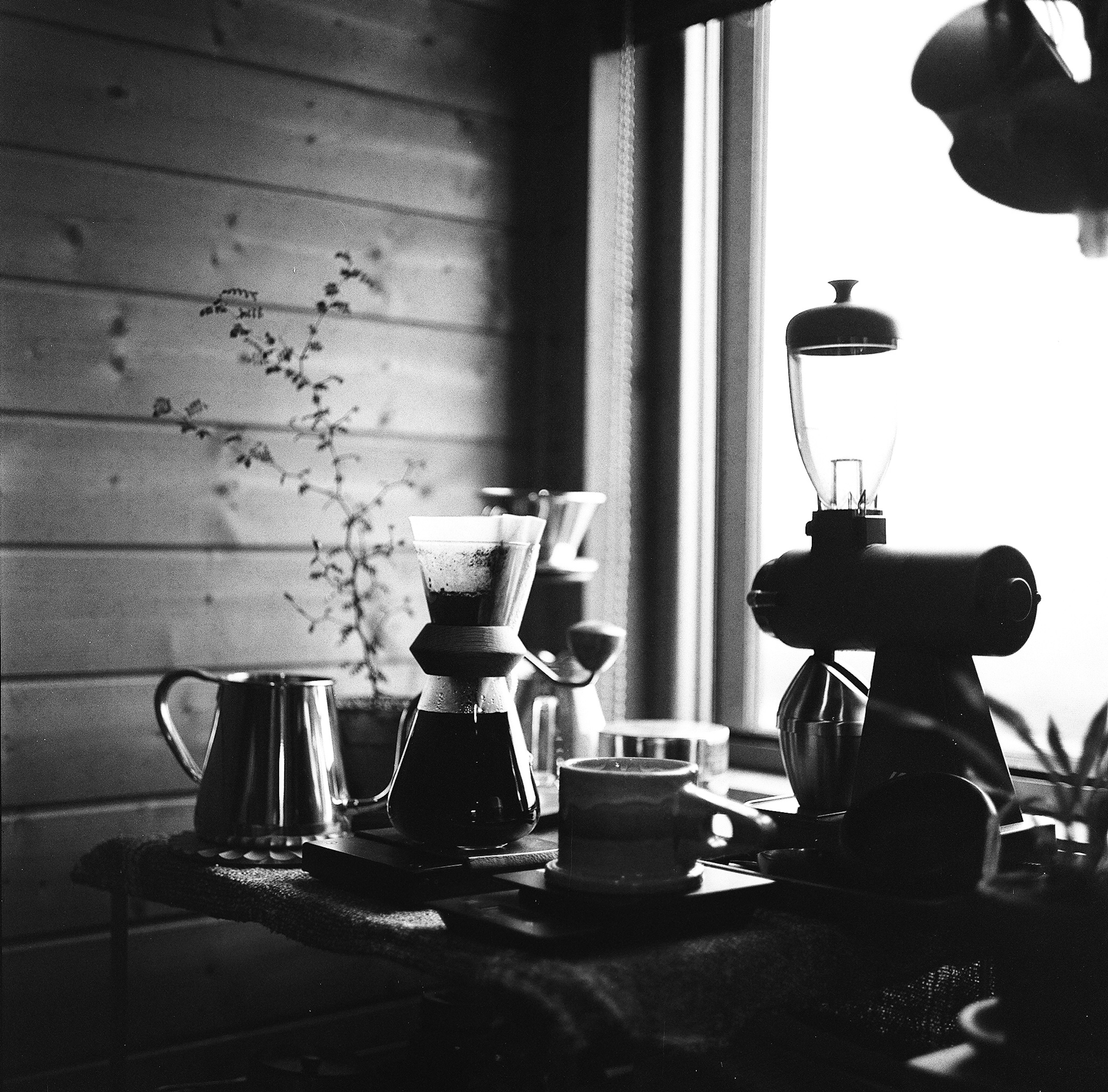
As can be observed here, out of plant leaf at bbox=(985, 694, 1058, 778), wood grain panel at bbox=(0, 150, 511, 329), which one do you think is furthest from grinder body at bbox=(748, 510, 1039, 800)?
wood grain panel at bbox=(0, 150, 511, 329)

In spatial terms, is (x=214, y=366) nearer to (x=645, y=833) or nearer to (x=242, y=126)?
(x=242, y=126)

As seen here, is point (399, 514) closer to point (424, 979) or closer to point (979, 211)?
point (424, 979)

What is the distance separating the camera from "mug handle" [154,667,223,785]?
4.12 ft

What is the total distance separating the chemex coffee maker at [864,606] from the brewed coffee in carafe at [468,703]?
221 millimetres

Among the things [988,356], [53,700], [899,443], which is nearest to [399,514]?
[53,700]

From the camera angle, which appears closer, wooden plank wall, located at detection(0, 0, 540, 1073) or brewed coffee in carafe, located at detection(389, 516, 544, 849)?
brewed coffee in carafe, located at detection(389, 516, 544, 849)

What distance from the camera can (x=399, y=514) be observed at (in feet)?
5.72

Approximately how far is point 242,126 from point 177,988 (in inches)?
39.5

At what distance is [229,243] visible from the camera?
1601 millimetres

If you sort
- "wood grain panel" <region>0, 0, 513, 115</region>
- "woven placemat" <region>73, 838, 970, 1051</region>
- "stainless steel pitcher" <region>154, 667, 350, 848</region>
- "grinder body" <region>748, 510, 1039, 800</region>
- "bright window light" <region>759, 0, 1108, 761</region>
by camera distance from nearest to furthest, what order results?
"woven placemat" <region>73, 838, 970, 1051</region> → "grinder body" <region>748, 510, 1039, 800</region> → "stainless steel pitcher" <region>154, 667, 350, 848</region> → "bright window light" <region>759, 0, 1108, 761</region> → "wood grain panel" <region>0, 0, 513, 115</region>

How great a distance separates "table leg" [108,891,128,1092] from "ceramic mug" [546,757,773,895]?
547 mm

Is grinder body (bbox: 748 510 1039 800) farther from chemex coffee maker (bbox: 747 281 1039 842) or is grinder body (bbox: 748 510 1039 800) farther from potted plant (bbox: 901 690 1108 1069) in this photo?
potted plant (bbox: 901 690 1108 1069)

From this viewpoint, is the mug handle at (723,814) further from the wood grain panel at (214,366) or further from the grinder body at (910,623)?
the wood grain panel at (214,366)

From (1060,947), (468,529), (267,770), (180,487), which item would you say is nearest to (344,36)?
(180,487)
